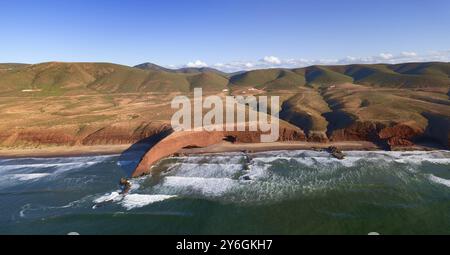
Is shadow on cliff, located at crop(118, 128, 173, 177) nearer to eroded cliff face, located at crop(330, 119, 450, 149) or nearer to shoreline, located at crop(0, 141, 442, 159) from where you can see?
shoreline, located at crop(0, 141, 442, 159)

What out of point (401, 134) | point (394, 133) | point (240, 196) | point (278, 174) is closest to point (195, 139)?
point (278, 174)

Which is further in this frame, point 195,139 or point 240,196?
point 195,139

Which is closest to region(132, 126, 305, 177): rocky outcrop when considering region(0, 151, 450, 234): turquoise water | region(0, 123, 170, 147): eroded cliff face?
→ region(0, 151, 450, 234): turquoise water

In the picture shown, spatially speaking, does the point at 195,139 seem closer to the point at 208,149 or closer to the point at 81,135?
the point at 208,149

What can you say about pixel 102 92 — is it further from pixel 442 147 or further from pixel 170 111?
pixel 442 147

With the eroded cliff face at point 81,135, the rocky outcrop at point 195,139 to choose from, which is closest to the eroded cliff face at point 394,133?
the rocky outcrop at point 195,139

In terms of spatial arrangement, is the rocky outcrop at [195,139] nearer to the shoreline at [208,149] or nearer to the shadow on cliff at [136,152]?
the shoreline at [208,149]

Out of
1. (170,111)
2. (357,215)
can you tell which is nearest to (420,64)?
(170,111)
